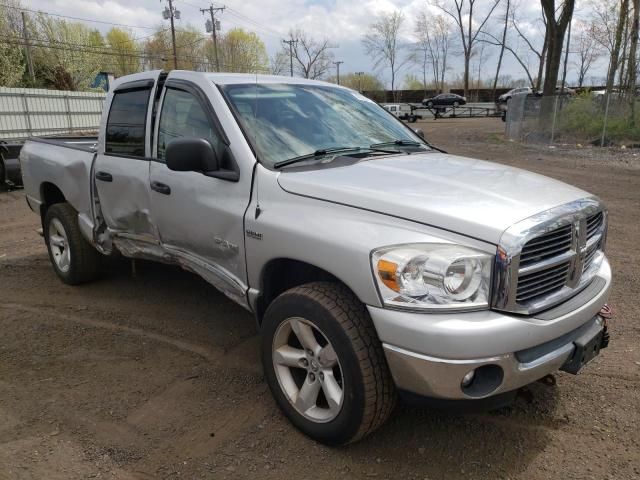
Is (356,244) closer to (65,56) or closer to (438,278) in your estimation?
(438,278)

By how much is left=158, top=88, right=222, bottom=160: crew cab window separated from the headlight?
1553 millimetres

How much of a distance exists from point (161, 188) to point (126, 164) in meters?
0.63

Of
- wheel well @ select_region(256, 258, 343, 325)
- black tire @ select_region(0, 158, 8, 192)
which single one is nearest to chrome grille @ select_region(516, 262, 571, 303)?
wheel well @ select_region(256, 258, 343, 325)

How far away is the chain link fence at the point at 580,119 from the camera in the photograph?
17.8m

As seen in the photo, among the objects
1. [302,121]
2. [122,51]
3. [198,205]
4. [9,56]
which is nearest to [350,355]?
[198,205]

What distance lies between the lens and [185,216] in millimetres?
3518

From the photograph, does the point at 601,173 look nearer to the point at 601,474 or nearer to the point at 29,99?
the point at 601,474

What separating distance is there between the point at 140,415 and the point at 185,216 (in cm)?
126

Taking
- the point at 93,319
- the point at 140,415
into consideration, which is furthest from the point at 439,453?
the point at 93,319

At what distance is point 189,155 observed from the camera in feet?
9.87

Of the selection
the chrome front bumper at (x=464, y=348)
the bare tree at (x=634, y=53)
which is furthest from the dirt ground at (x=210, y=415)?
the bare tree at (x=634, y=53)

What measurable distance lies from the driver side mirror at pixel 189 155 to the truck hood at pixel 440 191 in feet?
1.48

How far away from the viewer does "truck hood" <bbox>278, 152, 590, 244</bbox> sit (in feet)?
7.88

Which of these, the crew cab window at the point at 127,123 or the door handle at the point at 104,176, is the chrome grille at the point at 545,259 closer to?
the crew cab window at the point at 127,123
